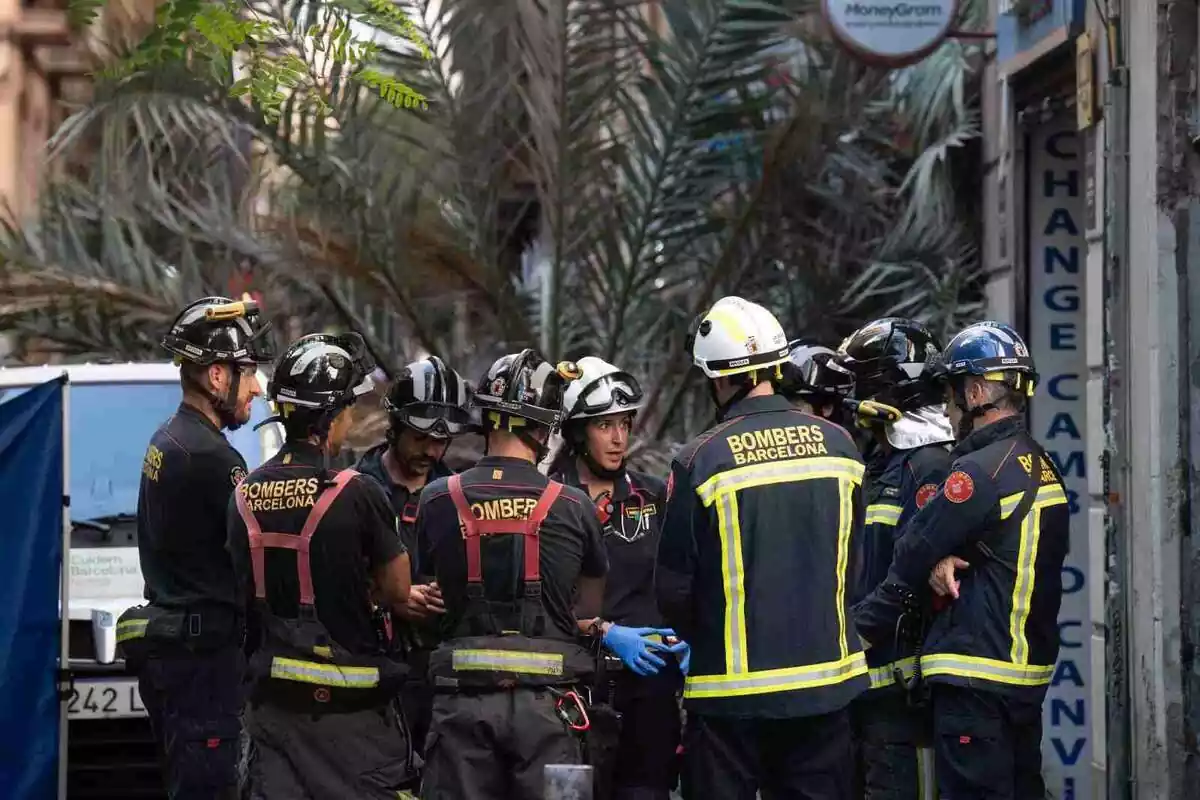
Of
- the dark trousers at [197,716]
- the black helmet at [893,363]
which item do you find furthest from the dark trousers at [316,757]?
the black helmet at [893,363]

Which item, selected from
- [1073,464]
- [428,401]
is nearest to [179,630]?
[428,401]

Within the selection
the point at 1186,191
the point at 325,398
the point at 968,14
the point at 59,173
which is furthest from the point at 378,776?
the point at 59,173

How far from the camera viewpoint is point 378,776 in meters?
6.13

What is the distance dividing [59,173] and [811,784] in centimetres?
971

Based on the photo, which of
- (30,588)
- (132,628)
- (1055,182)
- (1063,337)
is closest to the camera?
(132,628)

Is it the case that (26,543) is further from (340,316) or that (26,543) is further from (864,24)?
(864,24)

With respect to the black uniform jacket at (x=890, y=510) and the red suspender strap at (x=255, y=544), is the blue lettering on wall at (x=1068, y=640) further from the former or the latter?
the red suspender strap at (x=255, y=544)

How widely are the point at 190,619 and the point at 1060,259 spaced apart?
19.2 feet

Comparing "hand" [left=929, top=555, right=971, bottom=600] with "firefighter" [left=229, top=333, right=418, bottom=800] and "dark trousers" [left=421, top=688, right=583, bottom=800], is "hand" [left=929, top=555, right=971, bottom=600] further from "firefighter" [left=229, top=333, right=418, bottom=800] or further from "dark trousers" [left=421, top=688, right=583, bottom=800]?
"firefighter" [left=229, top=333, right=418, bottom=800]

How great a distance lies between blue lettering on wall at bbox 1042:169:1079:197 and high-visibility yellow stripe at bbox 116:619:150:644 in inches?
238

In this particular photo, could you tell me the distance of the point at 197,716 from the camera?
672 centimetres

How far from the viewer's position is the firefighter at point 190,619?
6.70 m

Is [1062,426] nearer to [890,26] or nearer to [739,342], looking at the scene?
[890,26]

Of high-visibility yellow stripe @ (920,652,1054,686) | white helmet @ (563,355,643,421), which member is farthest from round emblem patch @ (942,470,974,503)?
white helmet @ (563,355,643,421)
